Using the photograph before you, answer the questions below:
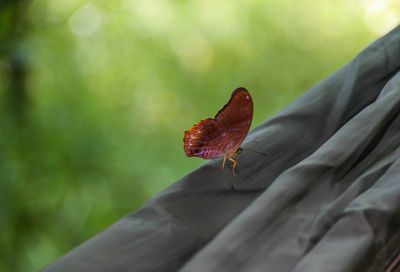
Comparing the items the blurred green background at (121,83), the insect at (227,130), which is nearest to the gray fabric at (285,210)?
the insect at (227,130)


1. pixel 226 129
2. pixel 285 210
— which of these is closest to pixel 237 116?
pixel 226 129

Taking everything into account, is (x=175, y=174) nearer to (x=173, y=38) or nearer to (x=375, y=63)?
(x=173, y=38)

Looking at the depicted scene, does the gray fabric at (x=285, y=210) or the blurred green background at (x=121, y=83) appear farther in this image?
the blurred green background at (x=121, y=83)

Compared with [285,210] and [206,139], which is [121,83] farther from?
[285,210]

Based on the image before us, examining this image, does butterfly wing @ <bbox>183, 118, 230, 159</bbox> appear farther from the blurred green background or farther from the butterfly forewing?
the blurred green background

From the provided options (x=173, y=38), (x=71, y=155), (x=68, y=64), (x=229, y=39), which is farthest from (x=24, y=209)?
(x=229, y=39)

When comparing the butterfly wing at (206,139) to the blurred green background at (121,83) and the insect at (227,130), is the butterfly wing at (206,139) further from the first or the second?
the blurred green background at (121,83)
